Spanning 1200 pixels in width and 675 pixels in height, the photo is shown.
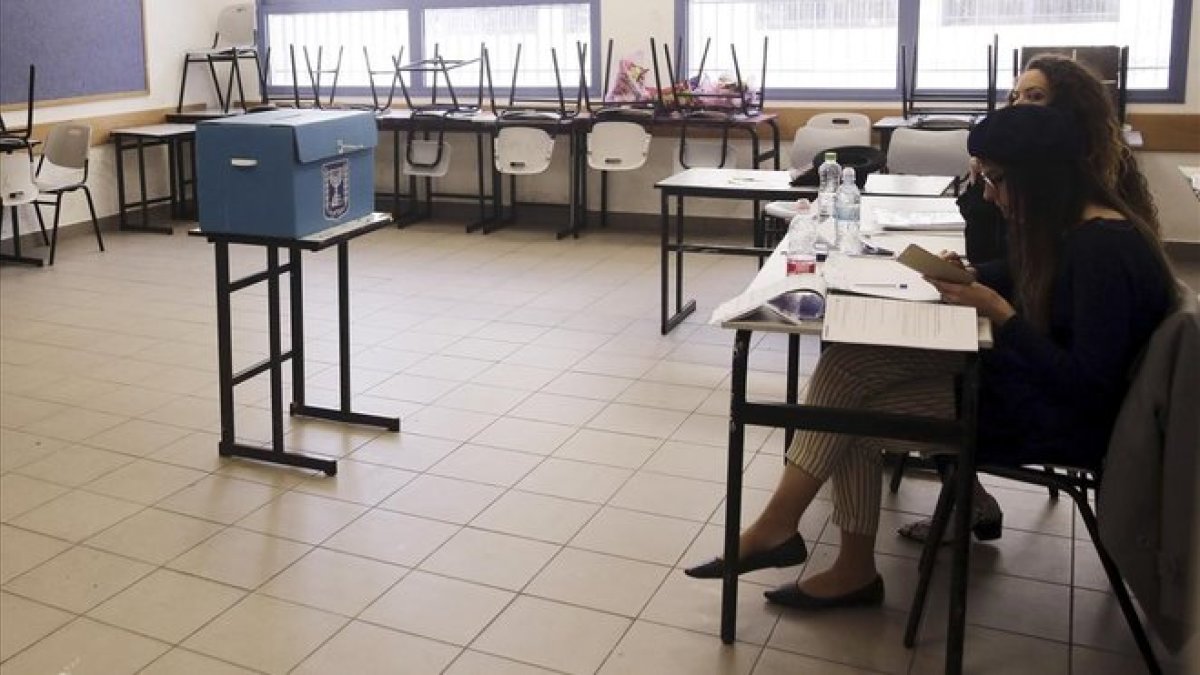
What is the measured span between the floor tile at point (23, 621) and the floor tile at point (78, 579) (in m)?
0.03

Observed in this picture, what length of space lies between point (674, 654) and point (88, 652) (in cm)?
128

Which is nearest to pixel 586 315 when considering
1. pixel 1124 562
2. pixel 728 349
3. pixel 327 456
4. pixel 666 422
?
pixel 728 349

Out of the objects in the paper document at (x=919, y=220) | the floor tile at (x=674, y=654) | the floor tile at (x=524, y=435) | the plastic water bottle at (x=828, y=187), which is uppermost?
the plastic water bottle at (x=828, y=187)

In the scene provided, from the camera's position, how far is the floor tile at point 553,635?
252 centimetres

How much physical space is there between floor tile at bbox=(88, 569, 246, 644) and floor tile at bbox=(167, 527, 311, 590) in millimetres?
42

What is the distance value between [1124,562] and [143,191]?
6.90 metres

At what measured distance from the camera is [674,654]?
2541 millimetres

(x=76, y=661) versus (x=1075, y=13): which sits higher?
(x=1075, y=13)

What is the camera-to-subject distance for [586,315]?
5.45m

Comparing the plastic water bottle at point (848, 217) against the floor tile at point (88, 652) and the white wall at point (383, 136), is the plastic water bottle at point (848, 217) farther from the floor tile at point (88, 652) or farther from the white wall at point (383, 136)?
the white wall at point (383, 136)

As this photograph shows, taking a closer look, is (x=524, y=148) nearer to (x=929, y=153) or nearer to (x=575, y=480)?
(x=929, y=153)

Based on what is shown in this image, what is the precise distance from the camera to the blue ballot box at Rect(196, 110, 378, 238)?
3381 millimetres

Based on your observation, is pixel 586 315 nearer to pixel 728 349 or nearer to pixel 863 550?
pixel 728 349

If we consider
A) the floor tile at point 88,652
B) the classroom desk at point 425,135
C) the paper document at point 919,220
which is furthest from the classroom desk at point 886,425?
the classroom desk at point 425,135
